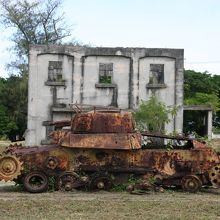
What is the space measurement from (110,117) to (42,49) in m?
14.7

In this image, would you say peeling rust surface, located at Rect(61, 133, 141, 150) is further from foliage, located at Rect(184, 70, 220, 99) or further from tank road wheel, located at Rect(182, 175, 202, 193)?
foliage, located at Rect(184, 70, 220, 99)

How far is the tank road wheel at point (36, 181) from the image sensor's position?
14.1m

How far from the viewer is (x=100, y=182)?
14258 mm

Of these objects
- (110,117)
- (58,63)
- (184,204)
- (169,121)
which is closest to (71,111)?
(58,63)

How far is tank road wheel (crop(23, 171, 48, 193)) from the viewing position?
46.3 ft

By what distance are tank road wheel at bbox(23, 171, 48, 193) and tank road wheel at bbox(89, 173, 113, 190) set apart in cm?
110

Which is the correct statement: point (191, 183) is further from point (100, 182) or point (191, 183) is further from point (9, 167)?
point (9, 167)

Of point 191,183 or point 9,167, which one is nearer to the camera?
point 9,167

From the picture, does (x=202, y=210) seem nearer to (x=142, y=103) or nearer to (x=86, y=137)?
(x=86, y=137)

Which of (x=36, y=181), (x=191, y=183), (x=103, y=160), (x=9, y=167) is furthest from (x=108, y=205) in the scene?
(x=191, y=183)

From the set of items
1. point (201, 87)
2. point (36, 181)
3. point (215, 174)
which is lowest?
point (36, 181)

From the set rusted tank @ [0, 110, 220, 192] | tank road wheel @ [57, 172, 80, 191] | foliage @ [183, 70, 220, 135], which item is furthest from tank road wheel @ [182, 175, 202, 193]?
foliage @ [183, 70, 220, 135]

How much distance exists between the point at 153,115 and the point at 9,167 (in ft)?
45.4

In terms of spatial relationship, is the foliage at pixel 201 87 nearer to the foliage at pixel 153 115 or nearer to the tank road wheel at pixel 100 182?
the foliage at pixel 153 115
